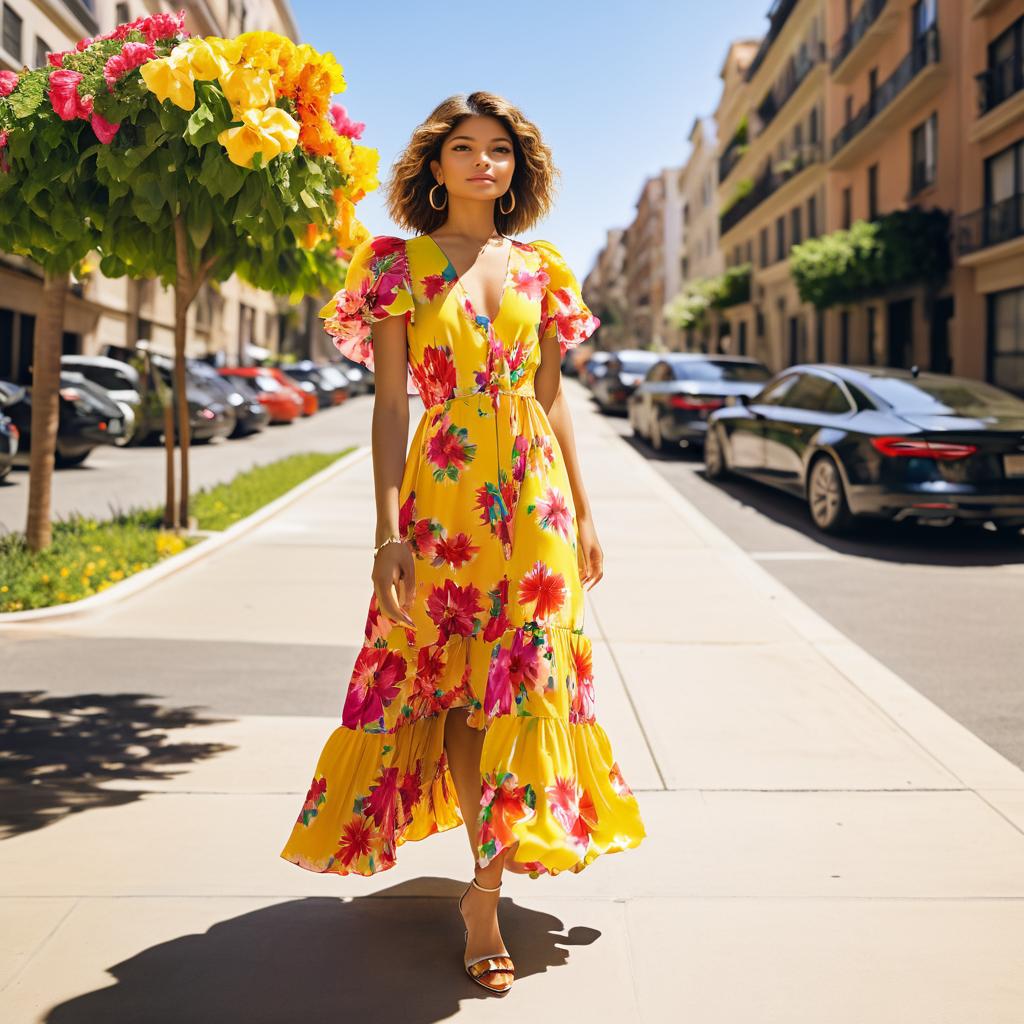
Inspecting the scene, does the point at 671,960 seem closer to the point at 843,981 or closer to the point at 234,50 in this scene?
the point at 843,981

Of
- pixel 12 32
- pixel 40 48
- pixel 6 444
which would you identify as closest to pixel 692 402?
pixel 6 444

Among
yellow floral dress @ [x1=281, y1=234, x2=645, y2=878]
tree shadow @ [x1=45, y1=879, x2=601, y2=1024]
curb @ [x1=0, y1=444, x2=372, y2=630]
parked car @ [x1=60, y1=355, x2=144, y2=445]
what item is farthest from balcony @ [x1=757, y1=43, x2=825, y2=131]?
tree shadow @ [x1=45, y1=879, x2=601, y2=1024]

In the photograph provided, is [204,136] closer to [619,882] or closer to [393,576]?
[393,576]

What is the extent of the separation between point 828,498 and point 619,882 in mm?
7473

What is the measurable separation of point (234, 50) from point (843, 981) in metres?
3.75

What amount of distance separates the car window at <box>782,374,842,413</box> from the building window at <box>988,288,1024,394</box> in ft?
46.1

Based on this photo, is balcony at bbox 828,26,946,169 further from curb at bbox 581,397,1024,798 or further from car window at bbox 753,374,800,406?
curb at bbox 581,397,1024,798

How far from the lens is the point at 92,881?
3.23 meters

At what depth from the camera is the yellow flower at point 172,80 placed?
441 cm

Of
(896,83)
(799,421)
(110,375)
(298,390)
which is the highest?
(896,83)

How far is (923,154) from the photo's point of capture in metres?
29.3

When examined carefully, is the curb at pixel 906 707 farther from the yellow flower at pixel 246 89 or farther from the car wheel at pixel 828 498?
the yellow flower at pixel 246 89

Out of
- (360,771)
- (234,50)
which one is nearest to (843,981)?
(360,771)

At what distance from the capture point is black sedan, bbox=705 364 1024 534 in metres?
9.20
